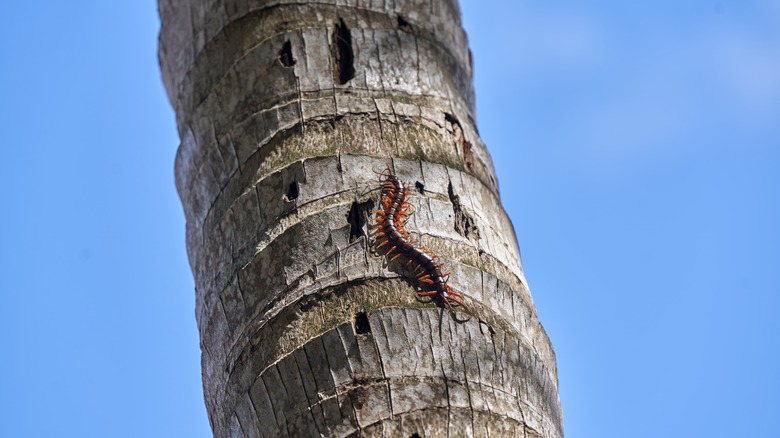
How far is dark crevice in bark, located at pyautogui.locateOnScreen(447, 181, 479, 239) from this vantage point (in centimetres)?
367

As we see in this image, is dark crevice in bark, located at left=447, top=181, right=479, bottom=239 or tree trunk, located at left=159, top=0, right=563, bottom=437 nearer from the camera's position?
tree trunk, located at left=159, top=0, right=563, bottom=437

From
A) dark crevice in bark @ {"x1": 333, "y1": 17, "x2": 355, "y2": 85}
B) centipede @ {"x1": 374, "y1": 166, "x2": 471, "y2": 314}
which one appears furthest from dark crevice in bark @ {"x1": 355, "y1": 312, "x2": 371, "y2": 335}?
dark crevice in bark @ {"x1": 333, "y1": 17, "x2": 355, "y2": 85}

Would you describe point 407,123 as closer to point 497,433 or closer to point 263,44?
point 263,44

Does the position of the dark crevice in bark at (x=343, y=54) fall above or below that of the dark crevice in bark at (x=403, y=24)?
below

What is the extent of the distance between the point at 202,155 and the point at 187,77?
0.58 meters

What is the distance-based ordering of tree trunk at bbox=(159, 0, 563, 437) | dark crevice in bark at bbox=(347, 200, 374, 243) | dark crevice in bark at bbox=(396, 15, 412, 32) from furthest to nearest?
dark crevice in bark at bbox=(396, 15, 412, 32), dark crevice in bark at bbox=(347, 200, 374, 243), tree trunk at bbox=(159, 0, 563, 437)

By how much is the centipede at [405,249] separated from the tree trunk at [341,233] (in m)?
0.03

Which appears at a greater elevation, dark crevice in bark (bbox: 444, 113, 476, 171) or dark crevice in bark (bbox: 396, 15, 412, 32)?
dark crevice in bark (bbox: 396, 15, 412, 32)

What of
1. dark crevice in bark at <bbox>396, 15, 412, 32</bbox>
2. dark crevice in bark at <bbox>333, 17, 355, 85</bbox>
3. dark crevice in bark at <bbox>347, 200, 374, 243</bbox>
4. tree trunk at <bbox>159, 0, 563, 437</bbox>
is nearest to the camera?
tree trunk at <bbox>159, 0, 563, 437</bbox>

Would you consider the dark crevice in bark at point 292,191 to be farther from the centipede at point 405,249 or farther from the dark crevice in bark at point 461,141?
the dark crevice in bark at point 461,141

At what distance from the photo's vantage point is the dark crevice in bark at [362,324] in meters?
3.27

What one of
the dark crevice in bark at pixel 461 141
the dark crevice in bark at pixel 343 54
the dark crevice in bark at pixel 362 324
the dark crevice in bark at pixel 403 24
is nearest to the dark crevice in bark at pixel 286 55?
the dark crevice in bark at pixel 343 54

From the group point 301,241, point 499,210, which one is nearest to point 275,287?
point 301,241

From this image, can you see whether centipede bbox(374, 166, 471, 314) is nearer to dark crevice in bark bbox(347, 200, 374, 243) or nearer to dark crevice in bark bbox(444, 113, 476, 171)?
dark crevice in bark bbox(347, 200, 374, 243)
